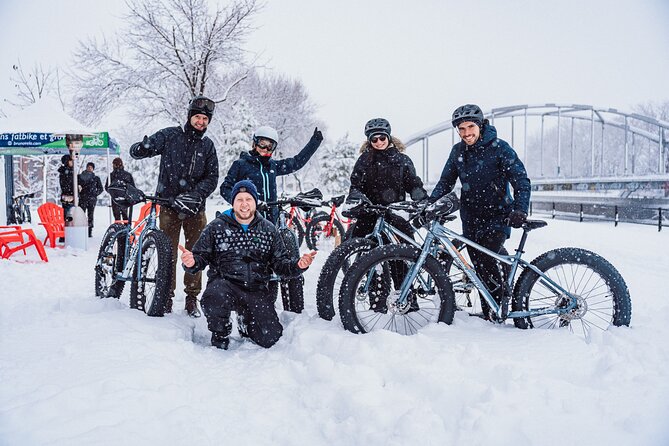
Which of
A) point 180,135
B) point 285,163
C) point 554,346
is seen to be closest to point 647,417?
point 554,346

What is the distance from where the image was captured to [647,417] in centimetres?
190

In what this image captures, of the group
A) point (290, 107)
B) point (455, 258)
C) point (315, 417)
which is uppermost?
point (290, 107)

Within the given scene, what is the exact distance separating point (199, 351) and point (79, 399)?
3.04 feet

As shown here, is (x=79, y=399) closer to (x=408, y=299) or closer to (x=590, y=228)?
(x=408, y=299)

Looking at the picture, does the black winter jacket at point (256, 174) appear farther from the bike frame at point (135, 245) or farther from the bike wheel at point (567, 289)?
the bike wheel at point (567, 289)

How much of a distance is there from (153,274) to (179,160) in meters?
1.07

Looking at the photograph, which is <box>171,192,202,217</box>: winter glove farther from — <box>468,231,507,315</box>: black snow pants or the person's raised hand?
<box>468,231,507,315</box>: black snow pants

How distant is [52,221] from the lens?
9.09 m

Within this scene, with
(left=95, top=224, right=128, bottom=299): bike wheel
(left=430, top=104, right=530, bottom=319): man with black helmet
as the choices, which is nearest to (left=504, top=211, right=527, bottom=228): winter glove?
(left=430, top=104, right=530, bottom=319): man with black helmet

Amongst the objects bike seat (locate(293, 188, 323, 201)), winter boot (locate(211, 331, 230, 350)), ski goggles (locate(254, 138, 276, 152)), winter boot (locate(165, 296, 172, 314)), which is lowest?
winter boot (locate(211, 331, 230, 350))

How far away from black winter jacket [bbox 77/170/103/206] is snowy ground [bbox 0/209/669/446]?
778 cm

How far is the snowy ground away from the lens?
1.90 meters

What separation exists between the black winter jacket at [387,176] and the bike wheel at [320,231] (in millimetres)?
4372

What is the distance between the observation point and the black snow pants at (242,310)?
3.07 metres
